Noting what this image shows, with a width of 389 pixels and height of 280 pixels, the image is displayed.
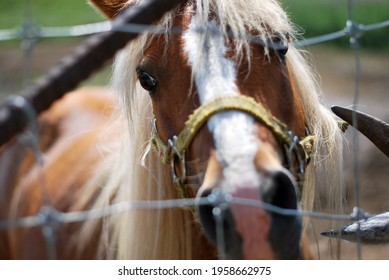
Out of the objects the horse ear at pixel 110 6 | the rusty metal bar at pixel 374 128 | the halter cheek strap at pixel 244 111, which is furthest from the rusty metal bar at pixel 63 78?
the rusty metal bar at pixel 374 128

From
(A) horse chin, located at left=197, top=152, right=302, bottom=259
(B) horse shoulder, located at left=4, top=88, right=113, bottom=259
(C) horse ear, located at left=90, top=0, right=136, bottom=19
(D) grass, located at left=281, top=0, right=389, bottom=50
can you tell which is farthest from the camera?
(D) grass, located at left=281, top=0, right=389, bottom=50

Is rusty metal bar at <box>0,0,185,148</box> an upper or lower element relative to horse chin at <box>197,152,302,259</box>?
upper

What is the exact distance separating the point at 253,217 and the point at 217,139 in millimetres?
195

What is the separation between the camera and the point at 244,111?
155cm

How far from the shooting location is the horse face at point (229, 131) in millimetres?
1443

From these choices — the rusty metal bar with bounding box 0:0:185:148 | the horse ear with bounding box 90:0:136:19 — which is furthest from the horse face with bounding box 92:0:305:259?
the rusty metal bar with bounding box 0:0:185:148

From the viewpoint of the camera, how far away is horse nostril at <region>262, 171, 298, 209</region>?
144 centimetres

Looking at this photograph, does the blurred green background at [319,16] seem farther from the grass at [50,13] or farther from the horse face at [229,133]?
the horse face at [229,133]

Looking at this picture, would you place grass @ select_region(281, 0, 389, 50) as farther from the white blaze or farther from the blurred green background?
the white blaze

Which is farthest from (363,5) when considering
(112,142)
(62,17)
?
(112,142)

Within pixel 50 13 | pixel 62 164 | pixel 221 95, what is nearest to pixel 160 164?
pixel 221 95

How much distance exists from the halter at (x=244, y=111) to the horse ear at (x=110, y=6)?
0.42 metres

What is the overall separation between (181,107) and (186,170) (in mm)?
152

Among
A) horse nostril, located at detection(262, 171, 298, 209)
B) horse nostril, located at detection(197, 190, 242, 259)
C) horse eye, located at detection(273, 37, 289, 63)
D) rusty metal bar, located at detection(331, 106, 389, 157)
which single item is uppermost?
horse eye, located at detection(273, 37, 289, 63)
